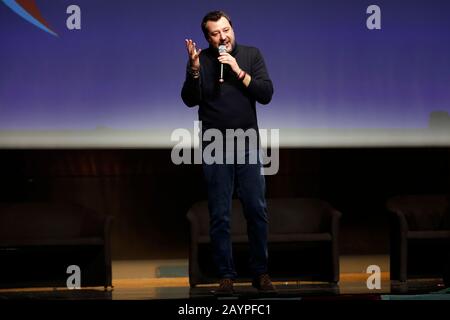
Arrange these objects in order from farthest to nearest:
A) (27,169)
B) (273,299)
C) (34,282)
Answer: (27,169) → (34,282) → (273,299)

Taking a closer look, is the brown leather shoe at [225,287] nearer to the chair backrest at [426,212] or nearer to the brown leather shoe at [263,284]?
the brown leather shoe at [263,284]

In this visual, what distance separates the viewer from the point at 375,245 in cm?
602

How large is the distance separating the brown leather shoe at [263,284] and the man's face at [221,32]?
1.11 m

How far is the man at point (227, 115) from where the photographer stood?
426cm

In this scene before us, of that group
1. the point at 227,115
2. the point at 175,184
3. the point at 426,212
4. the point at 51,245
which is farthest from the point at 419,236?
the point at 51,245

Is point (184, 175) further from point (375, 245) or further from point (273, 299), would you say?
point (273, 299)

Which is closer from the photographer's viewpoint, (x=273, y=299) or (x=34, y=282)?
(x=273, y=299)

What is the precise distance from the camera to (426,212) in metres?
5.36

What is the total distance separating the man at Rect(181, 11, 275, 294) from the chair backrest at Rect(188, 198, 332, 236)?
97cm

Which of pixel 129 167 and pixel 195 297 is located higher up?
pixel 129 167

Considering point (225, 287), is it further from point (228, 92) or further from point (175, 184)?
point (175, 184)

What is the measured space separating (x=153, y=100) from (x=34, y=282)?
1.42 metres

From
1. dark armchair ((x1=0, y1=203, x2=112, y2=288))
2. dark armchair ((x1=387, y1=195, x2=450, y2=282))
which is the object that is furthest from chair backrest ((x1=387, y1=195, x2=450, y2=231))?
dark armchair ((x1=0, y1=203, x2=112, y2=288))
